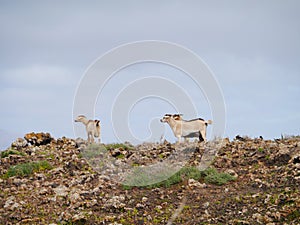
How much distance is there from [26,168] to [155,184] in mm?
5474

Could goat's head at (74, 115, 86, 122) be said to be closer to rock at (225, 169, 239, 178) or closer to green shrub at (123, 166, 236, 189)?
green shrub at (123, 166, 236, 189)

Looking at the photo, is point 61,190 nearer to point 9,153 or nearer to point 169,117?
point 9,153

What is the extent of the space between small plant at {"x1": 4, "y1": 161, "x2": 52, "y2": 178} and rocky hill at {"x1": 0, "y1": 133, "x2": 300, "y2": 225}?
1.5 inches

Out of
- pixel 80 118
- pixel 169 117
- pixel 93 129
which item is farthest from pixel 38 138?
pixel 169 117

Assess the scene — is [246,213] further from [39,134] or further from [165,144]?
[39,134]

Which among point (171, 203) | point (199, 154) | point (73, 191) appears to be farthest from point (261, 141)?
point (73, 191)

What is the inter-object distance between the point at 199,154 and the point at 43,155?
674 cm

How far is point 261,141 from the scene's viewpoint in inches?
757

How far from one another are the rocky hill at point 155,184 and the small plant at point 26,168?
38 mm

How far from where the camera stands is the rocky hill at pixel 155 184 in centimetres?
1312

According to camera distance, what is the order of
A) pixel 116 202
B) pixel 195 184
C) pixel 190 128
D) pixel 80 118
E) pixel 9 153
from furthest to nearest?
pixel 80 118
pixel 190 128
pixel 9 153
pixel 195 184
pixel 116 202

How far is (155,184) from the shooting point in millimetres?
15562

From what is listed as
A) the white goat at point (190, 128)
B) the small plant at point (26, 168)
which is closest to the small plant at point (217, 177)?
the white goat at point (190, 128)

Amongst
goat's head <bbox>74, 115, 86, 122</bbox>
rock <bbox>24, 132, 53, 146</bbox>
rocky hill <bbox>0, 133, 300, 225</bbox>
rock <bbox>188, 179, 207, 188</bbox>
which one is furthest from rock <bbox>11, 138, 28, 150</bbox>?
rock <bbox>188, 179, 207, 188</bbox>
